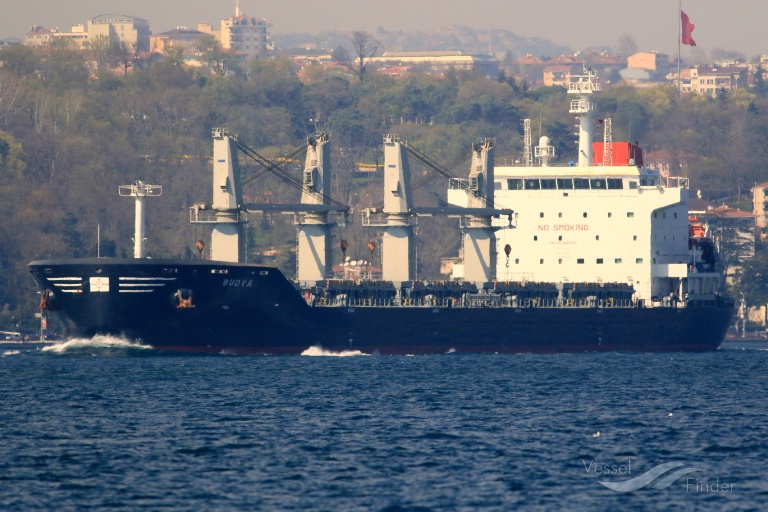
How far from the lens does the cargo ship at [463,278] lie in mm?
58688

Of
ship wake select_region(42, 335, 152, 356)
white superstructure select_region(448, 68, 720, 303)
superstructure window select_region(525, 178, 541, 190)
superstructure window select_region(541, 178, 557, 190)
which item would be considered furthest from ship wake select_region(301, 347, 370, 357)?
superstructure window select_region(541, 178, 557, 190)

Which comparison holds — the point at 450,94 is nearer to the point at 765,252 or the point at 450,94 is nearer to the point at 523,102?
the point at 523,102

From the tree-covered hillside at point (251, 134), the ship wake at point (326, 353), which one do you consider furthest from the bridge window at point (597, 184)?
the tree-covered hillside at point (251, 134)

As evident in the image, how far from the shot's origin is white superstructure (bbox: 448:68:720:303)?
237ft

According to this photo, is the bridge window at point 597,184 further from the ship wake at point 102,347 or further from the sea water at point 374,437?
the ship wake at point 102,347

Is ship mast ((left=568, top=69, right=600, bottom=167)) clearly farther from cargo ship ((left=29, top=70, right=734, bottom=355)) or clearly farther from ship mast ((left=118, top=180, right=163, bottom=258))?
ship mast ((left=118, top=180, right=163, bottom=258))

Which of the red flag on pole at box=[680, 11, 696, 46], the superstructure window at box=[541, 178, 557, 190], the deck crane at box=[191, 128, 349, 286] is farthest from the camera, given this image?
the red flag on pole at box=[680, 11, 696, 46]

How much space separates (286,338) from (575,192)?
1824 cm

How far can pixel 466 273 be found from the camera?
69.4 metres

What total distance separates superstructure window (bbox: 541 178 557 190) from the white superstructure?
0.05 meters

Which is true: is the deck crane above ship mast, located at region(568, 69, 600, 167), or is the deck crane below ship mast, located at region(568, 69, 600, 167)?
below

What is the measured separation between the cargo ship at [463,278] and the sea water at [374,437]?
274 centimetres

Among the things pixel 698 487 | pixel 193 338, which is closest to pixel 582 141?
pixel 193 338

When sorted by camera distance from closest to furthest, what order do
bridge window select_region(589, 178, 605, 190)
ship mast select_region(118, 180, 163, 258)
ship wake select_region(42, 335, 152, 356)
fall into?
ship wake select_region(42, 335, 152, 356) → ship mast select_region(118, 180, 163, 258) → bridge window select_region(589, 178, 605, 190)
